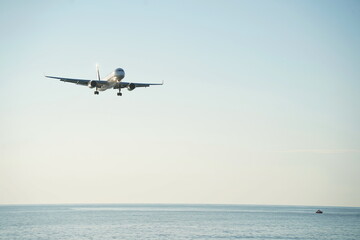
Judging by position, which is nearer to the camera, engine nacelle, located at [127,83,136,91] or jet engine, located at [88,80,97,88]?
jet engine, located at [88,80,97,88]

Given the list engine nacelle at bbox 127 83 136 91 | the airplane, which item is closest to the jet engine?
the airplane

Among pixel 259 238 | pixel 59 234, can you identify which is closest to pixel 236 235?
pixel 259 238

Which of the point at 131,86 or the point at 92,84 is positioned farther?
the point at 131,86

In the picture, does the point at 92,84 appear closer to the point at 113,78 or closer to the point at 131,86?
the point at 113,78

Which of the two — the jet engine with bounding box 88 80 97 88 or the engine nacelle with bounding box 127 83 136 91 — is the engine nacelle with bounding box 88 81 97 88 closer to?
the jet engine with bounding box 88 80 97 88

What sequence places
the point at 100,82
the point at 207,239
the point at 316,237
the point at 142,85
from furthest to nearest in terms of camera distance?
1. the point at 316,237
2. the point at 207,239
3. the point at 142,85
4. the point at 100,82

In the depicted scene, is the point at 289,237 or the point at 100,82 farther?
the point at 289,237

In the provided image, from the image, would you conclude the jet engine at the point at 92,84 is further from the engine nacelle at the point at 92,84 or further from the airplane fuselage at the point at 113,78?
the airplane fuselage at the point at 113,78

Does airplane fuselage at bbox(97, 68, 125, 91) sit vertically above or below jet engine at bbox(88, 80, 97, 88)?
above

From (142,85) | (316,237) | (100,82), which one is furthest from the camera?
(316,237)

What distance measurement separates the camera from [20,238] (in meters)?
107

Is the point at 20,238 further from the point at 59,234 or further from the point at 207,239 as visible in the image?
the point at 207,239

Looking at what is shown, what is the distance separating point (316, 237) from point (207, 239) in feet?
95.8

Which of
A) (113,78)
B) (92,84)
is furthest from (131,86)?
(92,84)
